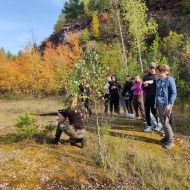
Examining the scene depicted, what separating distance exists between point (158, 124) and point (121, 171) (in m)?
3.83

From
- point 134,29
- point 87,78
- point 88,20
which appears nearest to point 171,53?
point 134,29

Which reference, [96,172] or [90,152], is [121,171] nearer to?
[96,172]

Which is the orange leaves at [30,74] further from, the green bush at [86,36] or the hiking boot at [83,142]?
the hiking boot at [83,142]

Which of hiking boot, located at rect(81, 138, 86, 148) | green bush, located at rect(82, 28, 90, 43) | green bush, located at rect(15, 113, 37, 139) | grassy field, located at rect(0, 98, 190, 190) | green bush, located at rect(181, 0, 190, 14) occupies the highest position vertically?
green bush, located at rect(181, 0, 190, 14)

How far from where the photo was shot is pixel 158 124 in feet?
35.3

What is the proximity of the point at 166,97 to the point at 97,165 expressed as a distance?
2.65m

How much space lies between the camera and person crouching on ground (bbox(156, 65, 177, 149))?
872 centimetres

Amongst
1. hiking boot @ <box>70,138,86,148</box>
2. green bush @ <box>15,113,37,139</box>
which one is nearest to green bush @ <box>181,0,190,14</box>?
green bush @ <box>15,113,37,139</box>

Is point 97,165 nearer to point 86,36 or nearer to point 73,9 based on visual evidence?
point 86,36

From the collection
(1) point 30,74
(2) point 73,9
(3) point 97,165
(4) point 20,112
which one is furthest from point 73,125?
(2) point 73,9

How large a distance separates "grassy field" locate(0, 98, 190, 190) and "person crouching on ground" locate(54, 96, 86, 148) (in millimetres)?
255

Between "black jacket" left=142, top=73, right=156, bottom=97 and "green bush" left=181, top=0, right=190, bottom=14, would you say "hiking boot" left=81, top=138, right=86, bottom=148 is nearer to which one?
"black jacket" left=142, top=73, right=156, bottom=97

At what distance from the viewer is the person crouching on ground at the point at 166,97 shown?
28.6ft

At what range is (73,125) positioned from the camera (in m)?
9.23
